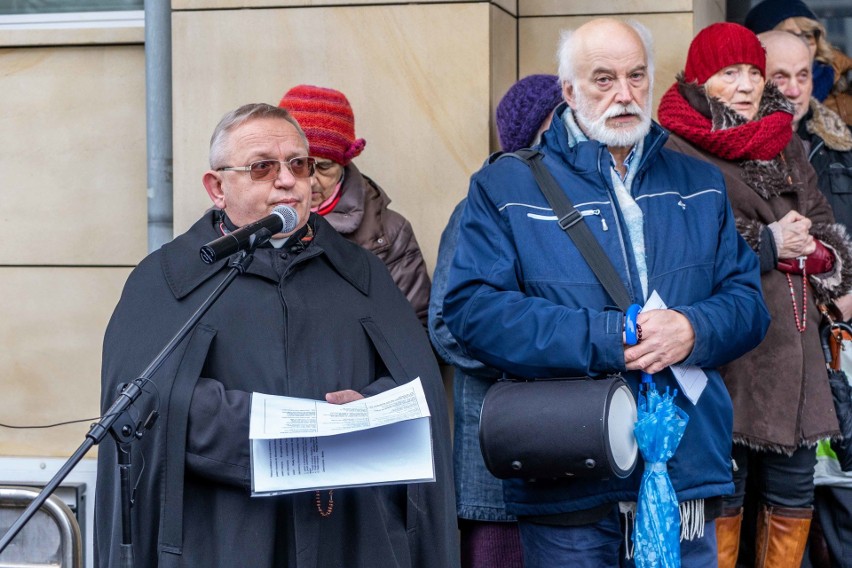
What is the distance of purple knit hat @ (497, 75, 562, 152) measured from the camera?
16.1ft

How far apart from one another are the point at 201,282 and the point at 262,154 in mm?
388

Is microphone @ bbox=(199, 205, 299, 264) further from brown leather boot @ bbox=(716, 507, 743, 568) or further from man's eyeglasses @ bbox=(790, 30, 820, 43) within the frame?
man's eyeglasses @ bbox=(790, 30, 820, 43)

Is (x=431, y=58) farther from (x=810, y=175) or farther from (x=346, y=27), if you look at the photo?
(x=810, y=175)

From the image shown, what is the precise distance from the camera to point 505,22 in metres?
5.88

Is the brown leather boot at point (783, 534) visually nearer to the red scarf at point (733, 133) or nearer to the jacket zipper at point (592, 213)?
the red scarf at point (733, 133)

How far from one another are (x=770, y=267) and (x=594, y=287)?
103 centimetres

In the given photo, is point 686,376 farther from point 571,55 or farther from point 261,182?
point 261,182

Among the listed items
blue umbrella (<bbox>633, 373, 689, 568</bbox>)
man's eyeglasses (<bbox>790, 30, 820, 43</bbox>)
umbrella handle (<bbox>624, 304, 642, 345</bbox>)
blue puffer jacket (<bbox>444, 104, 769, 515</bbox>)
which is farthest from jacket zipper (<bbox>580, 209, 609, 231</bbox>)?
man's eyeglasses (<bbox>790, 30, 820, 43</bbox>)

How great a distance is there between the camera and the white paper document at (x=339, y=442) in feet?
10.6

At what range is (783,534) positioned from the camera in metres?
4.87

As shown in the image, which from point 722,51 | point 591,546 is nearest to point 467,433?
point 591,546

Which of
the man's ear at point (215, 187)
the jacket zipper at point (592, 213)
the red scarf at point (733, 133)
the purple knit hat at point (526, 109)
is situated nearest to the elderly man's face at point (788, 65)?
the red scarf at point (733, 133)

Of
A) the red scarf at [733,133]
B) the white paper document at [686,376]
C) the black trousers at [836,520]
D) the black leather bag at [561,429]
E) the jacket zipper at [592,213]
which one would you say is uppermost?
the red scarf at [733,133]

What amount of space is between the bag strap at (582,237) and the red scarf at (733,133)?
2.95 ft
